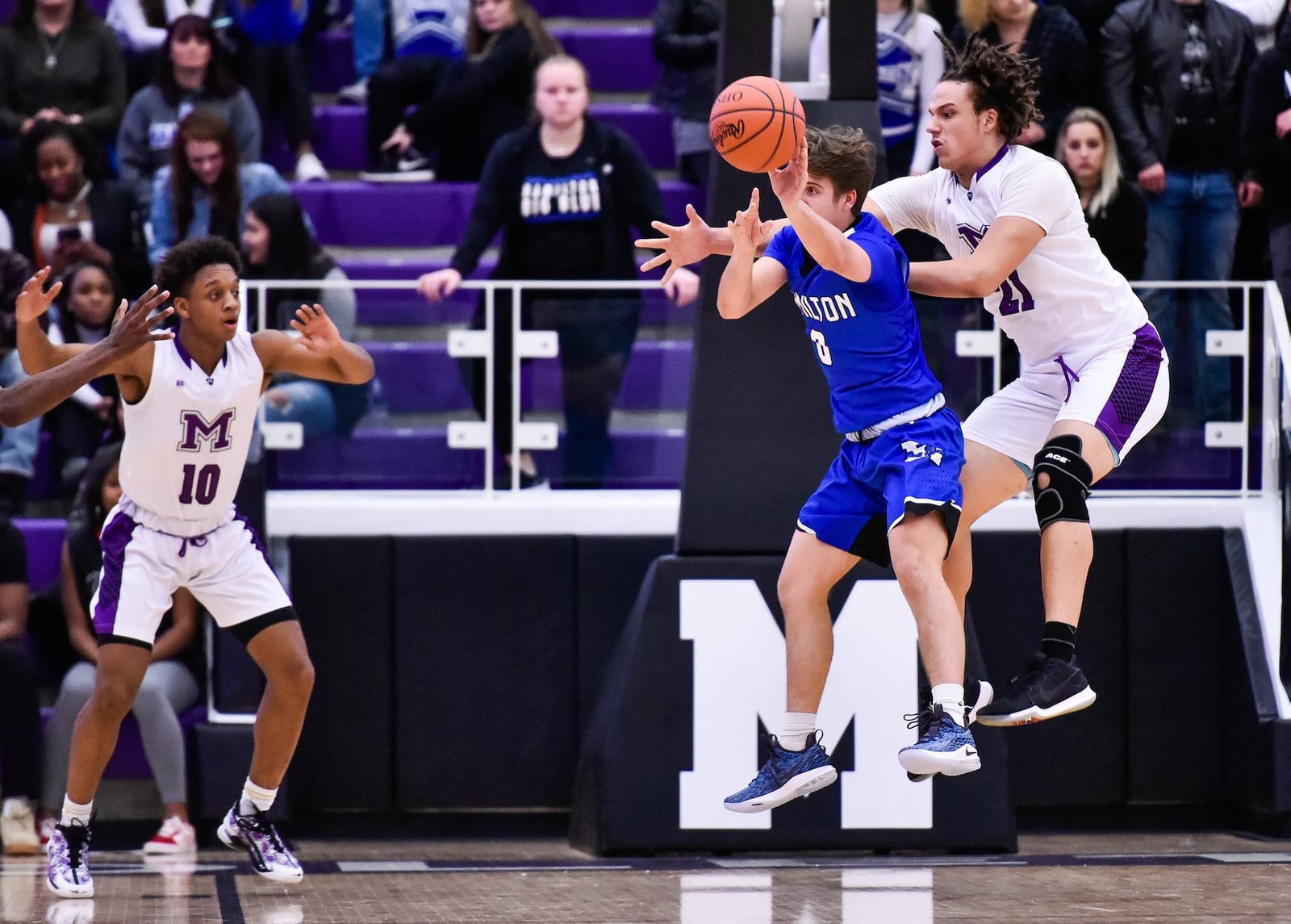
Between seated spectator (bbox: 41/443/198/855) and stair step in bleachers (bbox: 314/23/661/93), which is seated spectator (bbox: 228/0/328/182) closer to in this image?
stair step in bleachers (bbox: 314/23/661/93)

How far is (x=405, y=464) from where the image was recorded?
859 cm

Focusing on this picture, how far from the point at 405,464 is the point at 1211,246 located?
3862mm

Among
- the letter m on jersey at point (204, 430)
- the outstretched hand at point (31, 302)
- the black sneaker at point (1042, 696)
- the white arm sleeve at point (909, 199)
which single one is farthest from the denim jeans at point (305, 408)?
the black sneaker at point (1042, 696)

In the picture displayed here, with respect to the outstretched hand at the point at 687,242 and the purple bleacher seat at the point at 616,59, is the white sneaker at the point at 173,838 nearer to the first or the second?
the outstretched hand at the point at 687,242

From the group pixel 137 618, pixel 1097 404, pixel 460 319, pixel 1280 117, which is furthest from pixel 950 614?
pixel 1280 117

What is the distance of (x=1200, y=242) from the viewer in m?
8.97

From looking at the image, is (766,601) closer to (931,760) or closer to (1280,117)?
(931,760)

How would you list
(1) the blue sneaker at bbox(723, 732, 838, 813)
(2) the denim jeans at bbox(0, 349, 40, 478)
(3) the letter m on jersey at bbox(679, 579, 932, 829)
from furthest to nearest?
(2) the denim jeans at bbox(0, 349, 40, 478) → (3) the letter m on jersey at bbox(679, 579, 932, 829) → (1) the blue sneaker at bbox(723, 732, 838, 813)

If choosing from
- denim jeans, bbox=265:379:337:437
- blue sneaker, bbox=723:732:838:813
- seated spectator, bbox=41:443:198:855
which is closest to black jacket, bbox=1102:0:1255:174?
denim jeans, bbox=265:379:337:437

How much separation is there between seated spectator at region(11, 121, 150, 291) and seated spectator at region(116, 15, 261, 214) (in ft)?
0.93

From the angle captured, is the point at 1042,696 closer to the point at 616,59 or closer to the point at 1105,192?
the point at 1105,192

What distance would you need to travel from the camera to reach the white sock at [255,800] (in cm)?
700

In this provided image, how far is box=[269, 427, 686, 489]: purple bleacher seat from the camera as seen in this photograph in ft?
28.0

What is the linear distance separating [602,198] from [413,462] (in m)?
1.47
